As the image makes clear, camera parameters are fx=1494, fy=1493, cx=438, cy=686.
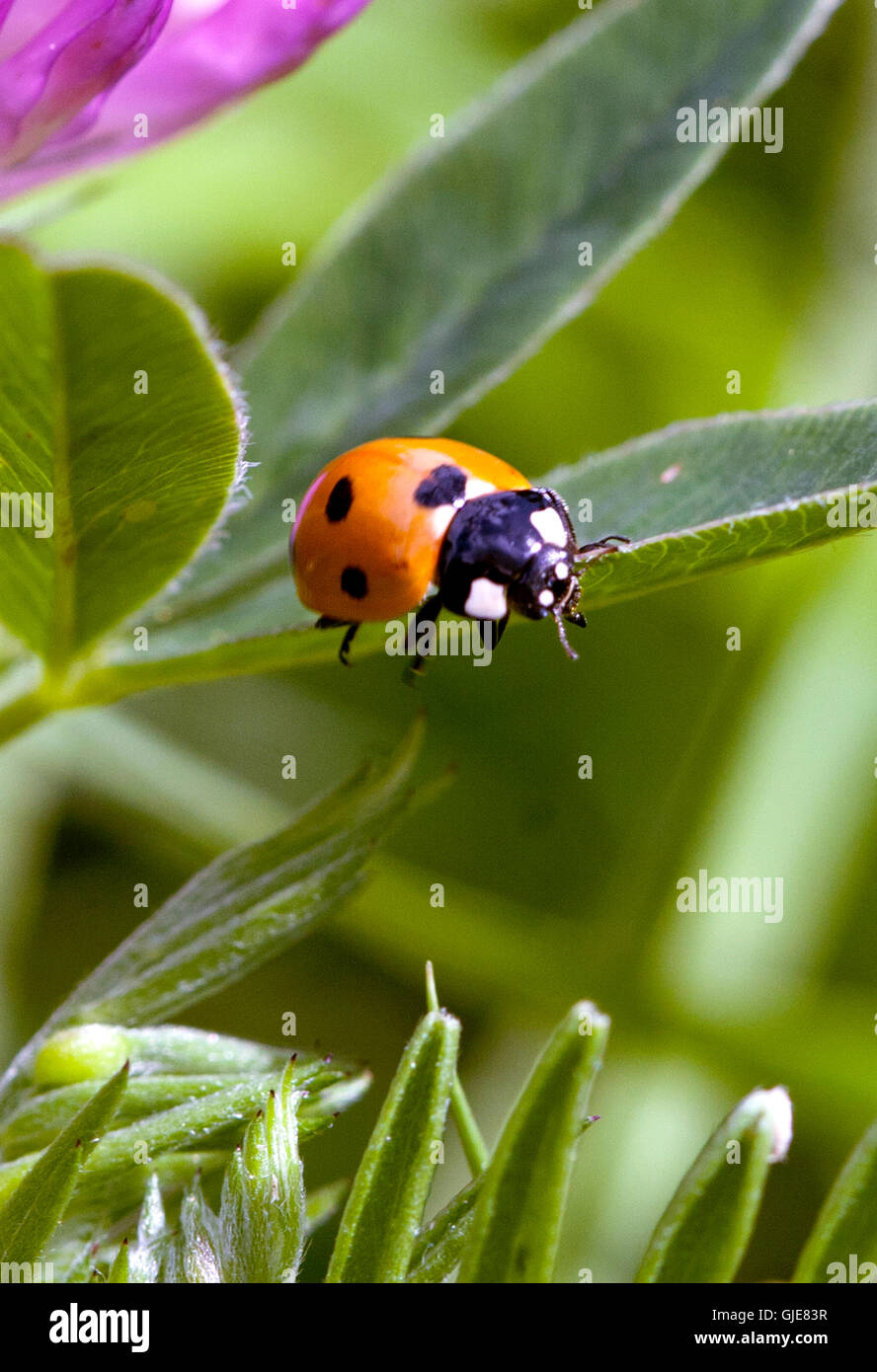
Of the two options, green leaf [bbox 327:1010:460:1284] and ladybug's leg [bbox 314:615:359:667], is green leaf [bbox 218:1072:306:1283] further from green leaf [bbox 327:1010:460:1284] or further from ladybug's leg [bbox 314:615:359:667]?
ladybug's leg [bbox 314:615:359:667]

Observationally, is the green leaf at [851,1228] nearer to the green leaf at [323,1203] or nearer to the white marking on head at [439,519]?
the green leaf at [323,1203]

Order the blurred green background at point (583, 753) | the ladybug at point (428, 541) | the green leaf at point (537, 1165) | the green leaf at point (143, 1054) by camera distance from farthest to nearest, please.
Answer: the blurred green background at point (583, 753) → the ladybug at point (428, 541) → the green leaf at point (143, 1054) → the green leaf at point (537, 1165)

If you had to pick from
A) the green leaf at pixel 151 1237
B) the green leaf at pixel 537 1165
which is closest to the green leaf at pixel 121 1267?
the green leaf at pixel 151 1237

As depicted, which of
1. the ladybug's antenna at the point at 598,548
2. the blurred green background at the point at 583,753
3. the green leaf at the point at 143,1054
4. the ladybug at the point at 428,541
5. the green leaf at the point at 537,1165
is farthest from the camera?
the blurred green background at the point at 583,753

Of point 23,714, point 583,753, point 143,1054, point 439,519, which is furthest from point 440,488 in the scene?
point 583,753

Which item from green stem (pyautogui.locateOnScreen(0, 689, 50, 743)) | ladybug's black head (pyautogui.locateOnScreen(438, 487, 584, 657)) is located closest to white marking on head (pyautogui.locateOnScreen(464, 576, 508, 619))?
ladybug's black head (pyautogui.locateOnScreen(438, 487, 584, 657))

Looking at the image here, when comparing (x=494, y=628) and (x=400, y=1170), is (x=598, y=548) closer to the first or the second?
(x=494, y=628)

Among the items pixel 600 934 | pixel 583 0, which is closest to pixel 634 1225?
pixel 600 934
